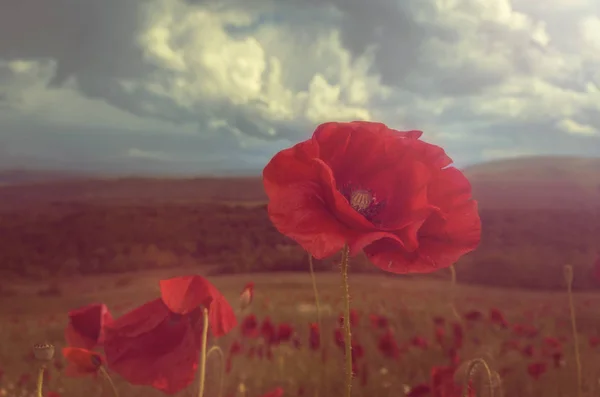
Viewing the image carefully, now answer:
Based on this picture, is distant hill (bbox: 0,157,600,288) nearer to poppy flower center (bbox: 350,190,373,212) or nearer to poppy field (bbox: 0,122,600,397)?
poppy field (bbox: 0,122,600,397)

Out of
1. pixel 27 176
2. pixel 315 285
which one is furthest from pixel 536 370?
pixel 27 176

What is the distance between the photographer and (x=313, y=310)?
1.06m

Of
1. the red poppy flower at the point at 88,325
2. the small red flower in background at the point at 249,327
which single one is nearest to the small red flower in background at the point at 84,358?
the red poppy flower at the point at 88,325

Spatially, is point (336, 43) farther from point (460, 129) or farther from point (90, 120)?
point (90, 120)

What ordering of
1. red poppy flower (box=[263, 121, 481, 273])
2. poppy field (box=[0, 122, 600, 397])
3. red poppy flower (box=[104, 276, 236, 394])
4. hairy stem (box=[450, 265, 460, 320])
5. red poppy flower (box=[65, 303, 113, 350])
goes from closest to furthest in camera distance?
red poppy flower (box=[263, 121, 481, 273]) → red poppy flower (box=[104, 276, 236, 394]) → red poppy flower (box=[65, 303, 113, 350]) → poppy field (box=[0, 122, 600, 397]) → hairy stem (box=[450, 265, 460, 320])

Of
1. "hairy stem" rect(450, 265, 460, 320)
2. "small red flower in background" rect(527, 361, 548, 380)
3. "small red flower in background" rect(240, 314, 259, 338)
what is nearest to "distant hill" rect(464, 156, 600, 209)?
"hairy stem" rect(450, 265, 460, 320)

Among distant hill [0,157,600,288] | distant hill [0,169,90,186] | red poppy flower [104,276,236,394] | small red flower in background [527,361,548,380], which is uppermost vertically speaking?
distant hill [0,169,90,186]

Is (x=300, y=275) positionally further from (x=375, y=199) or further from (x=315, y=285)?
(x=375, y=199)

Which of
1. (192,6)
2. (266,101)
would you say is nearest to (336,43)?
(266,101)

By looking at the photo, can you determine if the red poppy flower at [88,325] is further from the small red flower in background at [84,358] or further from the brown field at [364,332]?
the brown field at [364,332]

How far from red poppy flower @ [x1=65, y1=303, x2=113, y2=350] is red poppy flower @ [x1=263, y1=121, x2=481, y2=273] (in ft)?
1.21

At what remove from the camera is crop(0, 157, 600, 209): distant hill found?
109 centimetres

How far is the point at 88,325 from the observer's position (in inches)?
29.7

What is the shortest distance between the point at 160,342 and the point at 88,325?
0.18m
